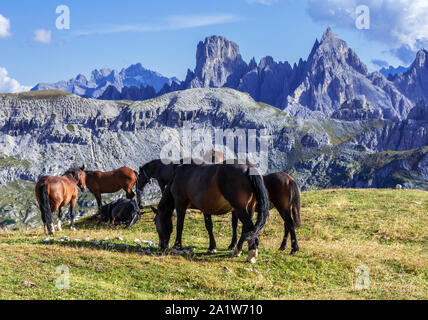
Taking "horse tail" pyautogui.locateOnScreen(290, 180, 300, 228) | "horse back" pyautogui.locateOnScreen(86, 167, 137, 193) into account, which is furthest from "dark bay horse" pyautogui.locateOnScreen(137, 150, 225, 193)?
"horse tail" pyautogui.locateOnScreen(290, 180, 300, 228)

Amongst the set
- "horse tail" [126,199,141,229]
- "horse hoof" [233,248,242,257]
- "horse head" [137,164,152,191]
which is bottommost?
"horse tail" [126,199,141,229]

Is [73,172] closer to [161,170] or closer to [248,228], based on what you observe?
[161,170]

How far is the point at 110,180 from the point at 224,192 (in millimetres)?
20688

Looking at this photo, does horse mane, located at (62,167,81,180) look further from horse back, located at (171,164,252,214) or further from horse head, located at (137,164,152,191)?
horse back, located at (171,164,252,214)

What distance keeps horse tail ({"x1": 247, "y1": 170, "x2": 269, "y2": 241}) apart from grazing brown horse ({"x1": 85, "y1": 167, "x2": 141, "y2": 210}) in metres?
20.9

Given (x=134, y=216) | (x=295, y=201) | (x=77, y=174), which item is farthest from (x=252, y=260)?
(x=77, y=174)

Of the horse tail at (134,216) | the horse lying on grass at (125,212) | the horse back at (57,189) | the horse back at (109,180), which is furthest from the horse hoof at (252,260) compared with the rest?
the horse back at (109,180)

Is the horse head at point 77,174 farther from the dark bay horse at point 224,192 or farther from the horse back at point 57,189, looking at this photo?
the dark bay horse at point 224,192

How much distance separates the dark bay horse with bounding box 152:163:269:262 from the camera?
14.7m

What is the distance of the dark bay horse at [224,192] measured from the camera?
14.7 meters

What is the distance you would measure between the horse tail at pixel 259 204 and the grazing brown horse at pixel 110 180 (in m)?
20.9

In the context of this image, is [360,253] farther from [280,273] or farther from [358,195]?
[358,195]

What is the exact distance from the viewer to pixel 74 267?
13.2m

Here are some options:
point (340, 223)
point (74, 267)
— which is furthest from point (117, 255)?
point (340, 223)
